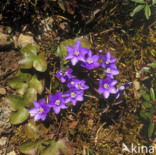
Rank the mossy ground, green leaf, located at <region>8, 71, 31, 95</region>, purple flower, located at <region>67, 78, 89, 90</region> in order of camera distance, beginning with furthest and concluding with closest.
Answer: the mossy ground < green leaf, located at <region>8, 71, 31, 95</region> < purple flower, located at <region>67, 78, 89, 90</region>

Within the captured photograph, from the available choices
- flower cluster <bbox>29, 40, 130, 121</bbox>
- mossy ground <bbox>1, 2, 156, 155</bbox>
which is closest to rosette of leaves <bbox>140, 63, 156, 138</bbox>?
mossy ground <bbox>1, 2, 156, 155</bbox>

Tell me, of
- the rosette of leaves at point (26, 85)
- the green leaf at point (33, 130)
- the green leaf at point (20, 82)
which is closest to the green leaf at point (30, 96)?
the rosette of leaves at point (26, 85)

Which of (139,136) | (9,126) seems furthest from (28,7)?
(139,136)

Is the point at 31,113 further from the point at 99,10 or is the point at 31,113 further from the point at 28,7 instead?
the point at 99,10

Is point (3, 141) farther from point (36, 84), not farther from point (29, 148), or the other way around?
point (36, 84)

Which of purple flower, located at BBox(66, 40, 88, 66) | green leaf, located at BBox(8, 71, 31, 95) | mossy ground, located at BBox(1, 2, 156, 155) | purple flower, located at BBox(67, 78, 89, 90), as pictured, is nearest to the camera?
purple flower, located at BBox(66, 40, 88, 66)

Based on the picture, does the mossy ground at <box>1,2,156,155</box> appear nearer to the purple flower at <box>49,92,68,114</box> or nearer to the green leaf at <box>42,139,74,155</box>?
the green leaf at <box>42,139,74,155</box>

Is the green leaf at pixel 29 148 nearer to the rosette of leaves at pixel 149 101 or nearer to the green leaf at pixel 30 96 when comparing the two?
the green leaf at pixel 30 96
